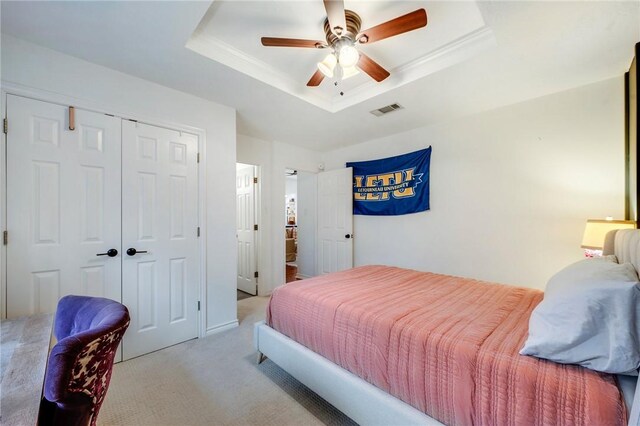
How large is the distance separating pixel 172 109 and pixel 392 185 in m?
2.90

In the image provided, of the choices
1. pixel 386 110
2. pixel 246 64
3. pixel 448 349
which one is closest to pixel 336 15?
pixel 246 64

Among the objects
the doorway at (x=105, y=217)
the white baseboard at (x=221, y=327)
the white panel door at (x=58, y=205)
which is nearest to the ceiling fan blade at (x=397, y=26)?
the doorway at (x=105, y=217)

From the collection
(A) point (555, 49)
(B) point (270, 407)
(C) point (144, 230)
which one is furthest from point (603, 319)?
(C) point (144, 230)

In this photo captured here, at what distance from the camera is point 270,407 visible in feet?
5.54

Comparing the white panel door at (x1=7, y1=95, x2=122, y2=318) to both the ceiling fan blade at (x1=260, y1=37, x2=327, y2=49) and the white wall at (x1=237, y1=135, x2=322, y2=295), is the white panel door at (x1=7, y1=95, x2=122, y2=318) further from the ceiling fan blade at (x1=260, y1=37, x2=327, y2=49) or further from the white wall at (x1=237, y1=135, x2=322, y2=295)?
the white wall at (x1=237, y1=135, x2=322, y2=295)

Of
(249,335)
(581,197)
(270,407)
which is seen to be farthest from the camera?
(249,335)

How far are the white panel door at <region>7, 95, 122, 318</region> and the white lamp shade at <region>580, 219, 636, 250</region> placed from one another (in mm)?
3927

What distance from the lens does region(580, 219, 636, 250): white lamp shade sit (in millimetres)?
1980

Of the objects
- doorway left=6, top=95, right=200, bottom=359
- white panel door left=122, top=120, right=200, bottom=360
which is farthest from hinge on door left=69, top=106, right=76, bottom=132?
white panel door left=122, top=120, right=200, bottom=360

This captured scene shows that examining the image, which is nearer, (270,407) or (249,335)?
(270,407)

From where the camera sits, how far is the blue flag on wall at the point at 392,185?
3539 millimetres

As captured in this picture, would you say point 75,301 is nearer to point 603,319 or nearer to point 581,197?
point 603,319

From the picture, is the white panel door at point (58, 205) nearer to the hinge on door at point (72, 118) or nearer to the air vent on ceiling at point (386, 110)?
the hinge on door at point (72, 118)

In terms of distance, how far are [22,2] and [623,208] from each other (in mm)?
4685
